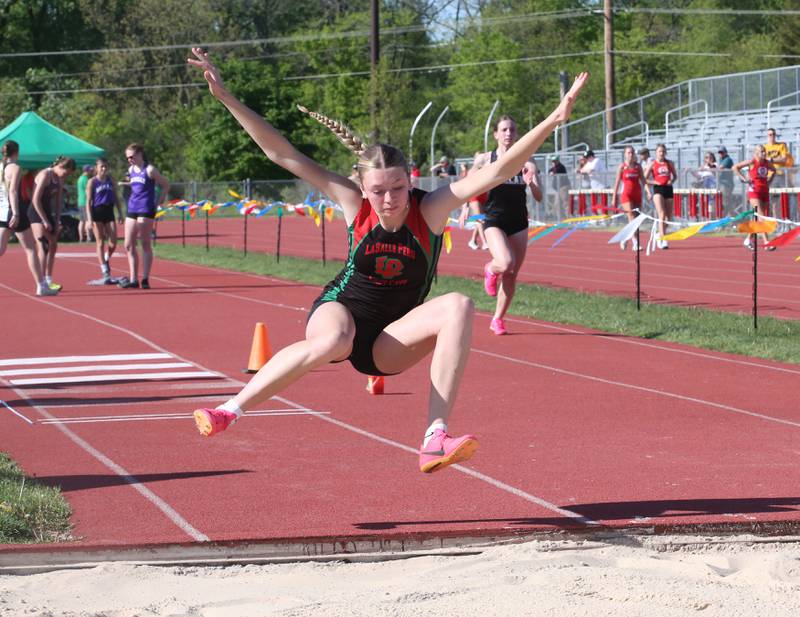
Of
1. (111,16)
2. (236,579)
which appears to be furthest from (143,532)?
(111,16)

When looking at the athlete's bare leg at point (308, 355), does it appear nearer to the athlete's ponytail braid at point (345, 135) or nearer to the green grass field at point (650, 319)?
the athlete's ponytail braid at point (345, 135)

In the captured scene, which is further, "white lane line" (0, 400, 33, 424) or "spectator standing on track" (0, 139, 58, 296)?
"spectator standing on track" (0, 139, 58, 296)

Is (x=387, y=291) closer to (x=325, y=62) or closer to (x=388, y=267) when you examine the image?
(x=388, y=267)

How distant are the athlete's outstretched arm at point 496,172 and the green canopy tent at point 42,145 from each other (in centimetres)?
2663

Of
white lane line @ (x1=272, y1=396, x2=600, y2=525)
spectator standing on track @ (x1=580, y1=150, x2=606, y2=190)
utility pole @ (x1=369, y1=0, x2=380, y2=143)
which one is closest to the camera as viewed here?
white lane line @ (x1=272, y1=396, x2=600, y2=525)

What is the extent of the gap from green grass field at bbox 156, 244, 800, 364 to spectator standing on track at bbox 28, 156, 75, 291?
3.58 meters

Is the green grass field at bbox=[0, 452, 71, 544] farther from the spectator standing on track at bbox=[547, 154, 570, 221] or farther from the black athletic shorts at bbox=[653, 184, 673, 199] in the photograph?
the spectator standing on track at bbox=[547, 154, 570, 221]

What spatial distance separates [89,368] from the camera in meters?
10.4

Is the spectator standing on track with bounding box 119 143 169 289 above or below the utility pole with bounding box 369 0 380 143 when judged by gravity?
below

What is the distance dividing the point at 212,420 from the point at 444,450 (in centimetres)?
93

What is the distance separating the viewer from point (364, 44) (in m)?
67.1

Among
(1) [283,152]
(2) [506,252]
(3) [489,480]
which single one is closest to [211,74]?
(1) [283,152]

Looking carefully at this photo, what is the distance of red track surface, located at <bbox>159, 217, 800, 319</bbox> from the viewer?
52.5ft

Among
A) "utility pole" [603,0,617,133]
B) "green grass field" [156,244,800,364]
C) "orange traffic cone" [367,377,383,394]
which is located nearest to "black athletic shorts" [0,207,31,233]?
"green grass field" [156,244,800,364]
